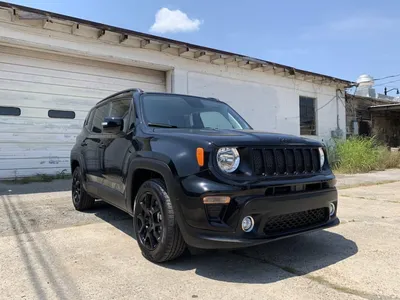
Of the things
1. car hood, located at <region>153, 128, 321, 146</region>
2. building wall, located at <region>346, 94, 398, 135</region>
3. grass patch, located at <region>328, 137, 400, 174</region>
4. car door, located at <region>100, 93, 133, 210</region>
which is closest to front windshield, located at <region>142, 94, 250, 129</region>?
car door, located at <region>100, 93, 133, 210</region>

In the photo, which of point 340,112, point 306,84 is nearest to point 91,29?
point 306,84

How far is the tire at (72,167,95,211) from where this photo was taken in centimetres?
559

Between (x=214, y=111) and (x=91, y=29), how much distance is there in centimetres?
661

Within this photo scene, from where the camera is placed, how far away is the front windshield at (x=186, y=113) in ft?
13.4

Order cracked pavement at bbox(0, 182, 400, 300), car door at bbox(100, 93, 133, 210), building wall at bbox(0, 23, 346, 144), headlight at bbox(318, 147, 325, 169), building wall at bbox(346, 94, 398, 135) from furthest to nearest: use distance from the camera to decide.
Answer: building wall at bbox(346, 94, 398, 135) → building wall at bbox(0, 23, 346, 144) → car door at bbox(100, 93, 133, 210) → headlight at bbox(318, 147, 325, 169) → cracked pavement at bbox(0, 182, 400, 300)

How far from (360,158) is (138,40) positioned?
9047mm

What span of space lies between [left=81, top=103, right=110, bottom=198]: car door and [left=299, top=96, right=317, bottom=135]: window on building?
1224 cm

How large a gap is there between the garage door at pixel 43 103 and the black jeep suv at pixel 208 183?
6.20 meters

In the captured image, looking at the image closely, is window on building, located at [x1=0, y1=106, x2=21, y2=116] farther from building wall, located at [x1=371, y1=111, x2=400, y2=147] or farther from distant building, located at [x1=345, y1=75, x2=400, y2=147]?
building wall, located at [x1=371, y1=111, x2=400, y2=147]

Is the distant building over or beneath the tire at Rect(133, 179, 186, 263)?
over

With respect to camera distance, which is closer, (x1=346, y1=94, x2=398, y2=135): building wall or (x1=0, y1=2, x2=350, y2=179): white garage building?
(x1=0, y1=2, x2=350, y2=179): white garage building

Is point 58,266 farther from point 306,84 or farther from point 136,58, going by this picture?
point 306,84

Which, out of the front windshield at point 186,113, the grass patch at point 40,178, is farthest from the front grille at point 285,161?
the grass patch at point 40,178

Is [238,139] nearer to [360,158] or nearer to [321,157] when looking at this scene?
[321,157]
